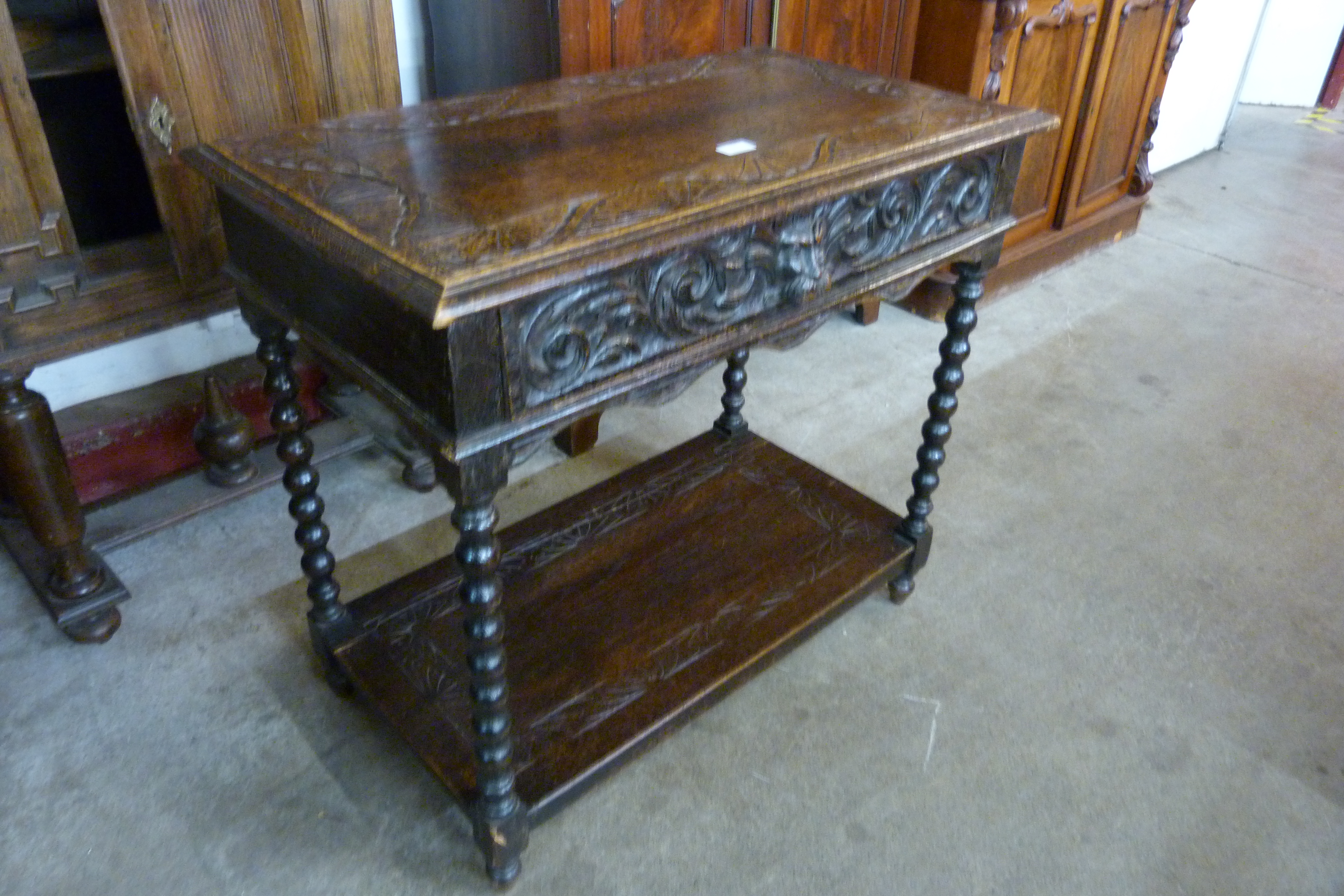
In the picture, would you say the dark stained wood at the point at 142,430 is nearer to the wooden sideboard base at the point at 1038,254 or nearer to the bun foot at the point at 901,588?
the bun foot at the point at 901,588

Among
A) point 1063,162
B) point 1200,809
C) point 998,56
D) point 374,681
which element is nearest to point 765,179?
point 374,681

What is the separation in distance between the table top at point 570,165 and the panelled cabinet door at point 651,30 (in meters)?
0.36

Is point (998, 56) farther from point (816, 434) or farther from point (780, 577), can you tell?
point (780, 577)

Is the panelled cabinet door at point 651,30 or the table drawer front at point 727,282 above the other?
the panelled cabinet door at point 651,30

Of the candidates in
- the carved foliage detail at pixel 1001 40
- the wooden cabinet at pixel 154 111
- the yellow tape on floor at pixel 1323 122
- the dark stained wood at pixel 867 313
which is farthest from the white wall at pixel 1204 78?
the wooden cabinet at pixel 154 111

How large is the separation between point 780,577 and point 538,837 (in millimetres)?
652

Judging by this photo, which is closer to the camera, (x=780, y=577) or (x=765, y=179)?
(x=765, y=179)

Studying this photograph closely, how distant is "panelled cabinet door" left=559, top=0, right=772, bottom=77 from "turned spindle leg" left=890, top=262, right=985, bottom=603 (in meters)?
0.81

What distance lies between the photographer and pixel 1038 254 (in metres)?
3.51

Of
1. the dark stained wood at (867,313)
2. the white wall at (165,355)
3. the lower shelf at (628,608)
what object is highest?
the white wall at (165,355)

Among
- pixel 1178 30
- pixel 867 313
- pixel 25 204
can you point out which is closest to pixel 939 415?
pixel 867 313

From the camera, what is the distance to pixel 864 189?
1.44m

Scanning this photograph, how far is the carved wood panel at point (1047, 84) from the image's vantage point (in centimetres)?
296

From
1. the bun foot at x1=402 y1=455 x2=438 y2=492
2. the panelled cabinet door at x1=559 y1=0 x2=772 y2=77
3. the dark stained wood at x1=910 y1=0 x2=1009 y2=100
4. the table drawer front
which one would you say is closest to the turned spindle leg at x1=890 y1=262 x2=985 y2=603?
the table drawer front
